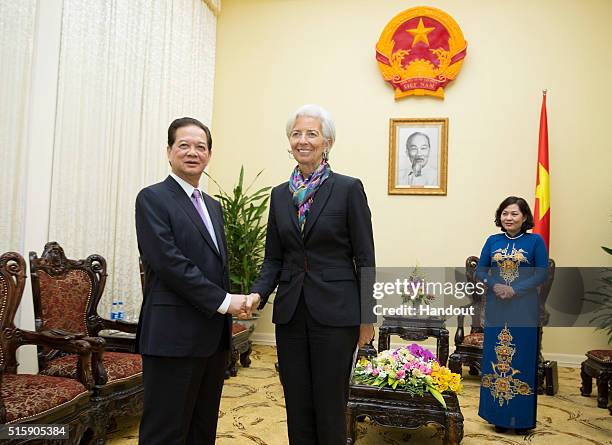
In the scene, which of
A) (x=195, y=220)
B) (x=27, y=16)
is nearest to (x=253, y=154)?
(x=27, y=16)

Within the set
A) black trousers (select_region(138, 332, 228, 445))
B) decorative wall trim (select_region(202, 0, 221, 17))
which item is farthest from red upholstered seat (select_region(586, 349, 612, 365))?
decorative wall trim (select_region(202, 0, 221, 17))

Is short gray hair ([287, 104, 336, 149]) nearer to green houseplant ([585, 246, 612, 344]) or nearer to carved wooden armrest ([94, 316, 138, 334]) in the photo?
carved wooden armrest ([94, 316, 138, 334])

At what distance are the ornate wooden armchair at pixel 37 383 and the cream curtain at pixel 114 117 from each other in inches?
42.4

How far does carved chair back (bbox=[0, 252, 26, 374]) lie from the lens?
2666mm

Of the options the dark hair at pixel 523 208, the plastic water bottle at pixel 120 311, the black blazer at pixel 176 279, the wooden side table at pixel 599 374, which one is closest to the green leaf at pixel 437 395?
the dark hair at pixel 523 208

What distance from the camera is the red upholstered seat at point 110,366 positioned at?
9.71ft

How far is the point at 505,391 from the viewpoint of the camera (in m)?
3.51

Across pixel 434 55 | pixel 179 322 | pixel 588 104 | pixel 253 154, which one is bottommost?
pixel 179 322

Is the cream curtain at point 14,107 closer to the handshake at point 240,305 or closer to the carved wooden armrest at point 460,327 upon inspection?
the handshake at point 240,305

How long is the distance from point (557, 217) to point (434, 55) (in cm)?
216

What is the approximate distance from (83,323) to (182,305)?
5.87ft

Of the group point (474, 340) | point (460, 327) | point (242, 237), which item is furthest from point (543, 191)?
point (242, 237)

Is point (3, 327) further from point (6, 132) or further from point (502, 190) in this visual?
point (502, 190)

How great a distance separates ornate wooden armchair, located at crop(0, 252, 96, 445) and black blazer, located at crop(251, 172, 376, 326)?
3.95ft
